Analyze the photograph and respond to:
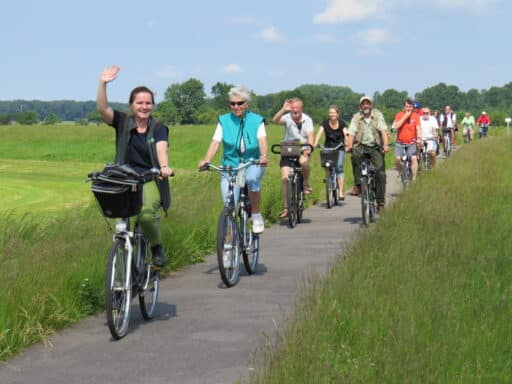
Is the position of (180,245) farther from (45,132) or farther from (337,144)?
(45,132)

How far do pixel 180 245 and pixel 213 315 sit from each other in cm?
292

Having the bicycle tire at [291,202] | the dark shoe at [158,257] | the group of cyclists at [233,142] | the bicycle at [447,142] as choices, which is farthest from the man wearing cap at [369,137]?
the bicycle at [447,142]

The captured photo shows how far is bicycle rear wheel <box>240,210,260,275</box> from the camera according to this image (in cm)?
945

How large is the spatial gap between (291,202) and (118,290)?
26.9ft

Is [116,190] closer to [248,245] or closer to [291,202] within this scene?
[248,245]

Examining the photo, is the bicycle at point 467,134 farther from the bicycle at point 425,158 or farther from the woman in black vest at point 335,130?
the woman in black vest at point 335,130

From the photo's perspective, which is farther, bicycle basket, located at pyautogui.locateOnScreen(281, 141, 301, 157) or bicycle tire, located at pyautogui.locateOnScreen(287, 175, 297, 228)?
bicycle basket, located at pyautogui.locateOnScreen(281, 141, 301, 157)

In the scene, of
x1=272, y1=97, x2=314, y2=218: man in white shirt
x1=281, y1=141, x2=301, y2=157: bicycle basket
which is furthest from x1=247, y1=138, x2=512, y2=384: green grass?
x1=272, y1=97, x2=314, y2=218: man in white shirt

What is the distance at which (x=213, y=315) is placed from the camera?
25.0 feet

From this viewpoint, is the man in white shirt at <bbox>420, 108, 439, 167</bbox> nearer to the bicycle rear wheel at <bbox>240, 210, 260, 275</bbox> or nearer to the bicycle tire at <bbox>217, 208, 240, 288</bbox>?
the bicycle rear wheel at <bbox>240, 210, 260, 275</bbox>

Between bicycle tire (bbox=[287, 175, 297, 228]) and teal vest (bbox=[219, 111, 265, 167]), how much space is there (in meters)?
4.88

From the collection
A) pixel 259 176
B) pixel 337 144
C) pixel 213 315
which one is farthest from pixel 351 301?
pixel 337 144

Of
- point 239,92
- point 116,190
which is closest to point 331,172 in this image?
point 239,92

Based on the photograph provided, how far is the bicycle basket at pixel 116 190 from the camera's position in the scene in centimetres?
659
